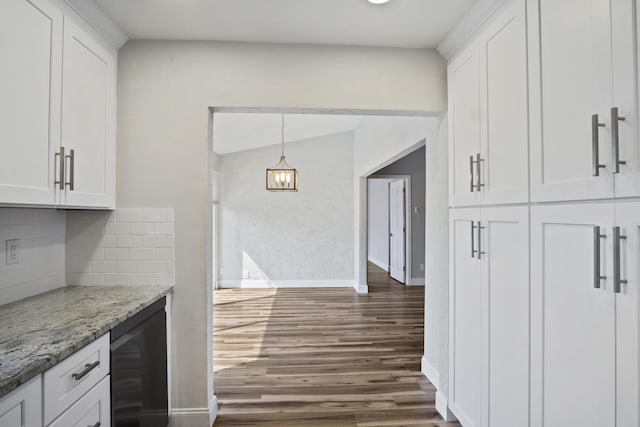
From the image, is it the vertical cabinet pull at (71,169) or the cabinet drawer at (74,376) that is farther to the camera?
the vertical cabinet pull at (71,169)

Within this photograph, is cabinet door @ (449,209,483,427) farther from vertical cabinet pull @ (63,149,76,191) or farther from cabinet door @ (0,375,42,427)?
vertical cabinet pull @ (63,149,76,191)

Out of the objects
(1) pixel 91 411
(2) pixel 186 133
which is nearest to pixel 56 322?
(1) pixel 91 411

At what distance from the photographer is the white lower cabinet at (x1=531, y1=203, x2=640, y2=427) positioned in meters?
1.04

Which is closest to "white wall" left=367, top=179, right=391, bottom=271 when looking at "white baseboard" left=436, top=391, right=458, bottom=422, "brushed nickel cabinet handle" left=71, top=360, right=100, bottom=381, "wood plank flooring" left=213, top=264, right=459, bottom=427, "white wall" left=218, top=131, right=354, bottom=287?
"white wall" left=218, top=131, right=354, bottom=287

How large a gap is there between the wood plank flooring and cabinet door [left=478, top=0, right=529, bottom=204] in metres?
1.68

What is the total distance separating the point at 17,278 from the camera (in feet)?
6.00

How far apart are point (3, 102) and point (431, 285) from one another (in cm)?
288

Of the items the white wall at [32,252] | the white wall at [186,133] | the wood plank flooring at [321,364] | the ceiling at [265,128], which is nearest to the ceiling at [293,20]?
the white wall at [186,133]

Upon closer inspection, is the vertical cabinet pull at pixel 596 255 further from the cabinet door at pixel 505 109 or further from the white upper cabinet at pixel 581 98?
the cabinet door at pixel 505 109

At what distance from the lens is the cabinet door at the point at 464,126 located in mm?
1952

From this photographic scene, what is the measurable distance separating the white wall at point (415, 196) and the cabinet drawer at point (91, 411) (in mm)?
6121

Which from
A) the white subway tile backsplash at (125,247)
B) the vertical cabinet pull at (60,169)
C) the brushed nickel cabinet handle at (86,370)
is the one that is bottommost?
the brushed nickel cabinet handle at (86,370)

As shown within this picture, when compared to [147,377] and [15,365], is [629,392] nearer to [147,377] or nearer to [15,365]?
[15,365]

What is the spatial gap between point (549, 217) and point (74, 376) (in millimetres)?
1910
